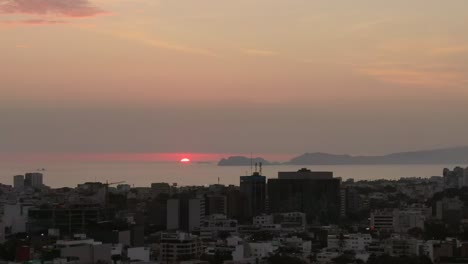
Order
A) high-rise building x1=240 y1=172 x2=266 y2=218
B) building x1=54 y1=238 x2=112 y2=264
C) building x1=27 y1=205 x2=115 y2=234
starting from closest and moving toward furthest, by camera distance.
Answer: building x1=54 y1=238 x2=112 y2=264, building x1=27 y1=205 x2=115 y2=234, high-rise building x1=240 y1=172 x2=266 y2=218

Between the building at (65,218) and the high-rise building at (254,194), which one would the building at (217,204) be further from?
the building at (65,218)

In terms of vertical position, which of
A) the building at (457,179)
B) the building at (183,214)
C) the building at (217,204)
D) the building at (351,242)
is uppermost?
the building at (457,179)

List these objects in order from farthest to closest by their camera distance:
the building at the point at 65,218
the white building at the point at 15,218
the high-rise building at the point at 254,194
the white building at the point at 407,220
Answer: the high-rise building at the point at 254,194 → the white building at the point at 407,220 → the white building at the point at 15,218 → the building at the point at 65,218

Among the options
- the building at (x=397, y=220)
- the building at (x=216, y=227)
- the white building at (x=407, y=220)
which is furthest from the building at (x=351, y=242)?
the white building at (x=407, y=220)

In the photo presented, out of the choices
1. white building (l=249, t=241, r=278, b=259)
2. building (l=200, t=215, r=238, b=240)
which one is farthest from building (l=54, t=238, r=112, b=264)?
building (l=200, t=215, r=238, b=240)

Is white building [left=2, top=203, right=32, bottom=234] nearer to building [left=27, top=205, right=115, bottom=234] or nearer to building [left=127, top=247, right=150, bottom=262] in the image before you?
building [left=27, top=205, right=115, bottom=234]

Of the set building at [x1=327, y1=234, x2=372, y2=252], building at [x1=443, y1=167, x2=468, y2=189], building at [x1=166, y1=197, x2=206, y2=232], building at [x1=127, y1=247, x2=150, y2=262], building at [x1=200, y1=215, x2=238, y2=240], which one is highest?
building at [x1=443, y1=167, x2=468, y2=189]

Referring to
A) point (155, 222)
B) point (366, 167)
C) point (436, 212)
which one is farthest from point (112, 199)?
point (366, 167)
